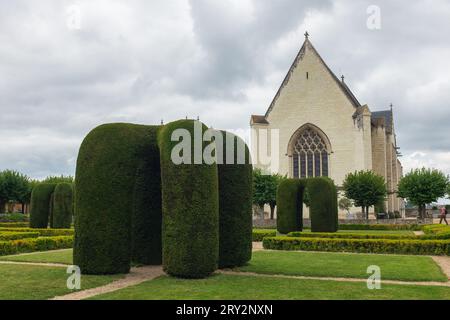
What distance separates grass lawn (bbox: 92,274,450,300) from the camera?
9172mm

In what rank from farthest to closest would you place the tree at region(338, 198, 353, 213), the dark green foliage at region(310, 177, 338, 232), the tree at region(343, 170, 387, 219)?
the tree at region(338, 198, 353, 213)
the tree at region(343, 170, 387, 219)
the dark green foliage at region(310, 177, 338, 232)

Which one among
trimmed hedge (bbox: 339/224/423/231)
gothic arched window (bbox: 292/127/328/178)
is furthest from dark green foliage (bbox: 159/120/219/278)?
gothic arched window (bbox: 292/127/328/178)

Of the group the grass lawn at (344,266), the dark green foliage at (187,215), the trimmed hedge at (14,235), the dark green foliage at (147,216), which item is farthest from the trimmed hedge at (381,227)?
the dark green foliage at (187,215)

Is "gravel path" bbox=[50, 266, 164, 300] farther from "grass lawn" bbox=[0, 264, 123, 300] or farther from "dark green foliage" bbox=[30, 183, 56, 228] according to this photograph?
"dark green foliage" bbox=[30, 183, 56, 228]

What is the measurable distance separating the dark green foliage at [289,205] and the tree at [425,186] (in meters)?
18.5

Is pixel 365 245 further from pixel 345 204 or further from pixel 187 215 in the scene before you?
pixel 345 204

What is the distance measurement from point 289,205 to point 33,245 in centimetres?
1466

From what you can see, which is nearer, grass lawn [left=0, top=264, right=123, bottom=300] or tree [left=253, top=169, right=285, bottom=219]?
grass lawn [left=0, top=264, right=123, bottom=300]

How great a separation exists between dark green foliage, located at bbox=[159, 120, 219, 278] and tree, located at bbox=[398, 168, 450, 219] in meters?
33.7

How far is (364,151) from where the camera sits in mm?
45969

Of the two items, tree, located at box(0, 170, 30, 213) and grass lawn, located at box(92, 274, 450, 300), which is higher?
tree, located at box(0, 170, 30, 213)

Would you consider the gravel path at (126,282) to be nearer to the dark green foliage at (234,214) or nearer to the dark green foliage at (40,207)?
the dark green foliage at (234,214)
